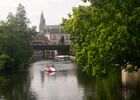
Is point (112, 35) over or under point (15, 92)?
over

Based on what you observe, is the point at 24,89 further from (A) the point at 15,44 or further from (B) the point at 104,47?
(A) the point at 15,44

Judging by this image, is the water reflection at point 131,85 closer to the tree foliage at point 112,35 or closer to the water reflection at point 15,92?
the tree foliage at point 112,35

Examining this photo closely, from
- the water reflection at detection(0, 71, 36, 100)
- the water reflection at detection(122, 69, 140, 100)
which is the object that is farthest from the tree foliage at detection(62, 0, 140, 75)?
the water reflection at detection(0, 71, 36, 100)

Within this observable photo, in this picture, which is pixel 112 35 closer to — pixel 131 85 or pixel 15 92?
pixel 131 85

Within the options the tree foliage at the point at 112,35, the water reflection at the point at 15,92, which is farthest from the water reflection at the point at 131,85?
the water reflection at the point at 15,92

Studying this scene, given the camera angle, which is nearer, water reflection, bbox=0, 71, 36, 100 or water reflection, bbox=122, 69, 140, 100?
water reflection, bbox=122, 69, 140, 100

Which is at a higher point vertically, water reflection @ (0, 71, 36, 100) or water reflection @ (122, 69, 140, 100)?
water reflection @ (122, 69, 140, 100)

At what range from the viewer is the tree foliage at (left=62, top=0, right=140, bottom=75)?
127 ft

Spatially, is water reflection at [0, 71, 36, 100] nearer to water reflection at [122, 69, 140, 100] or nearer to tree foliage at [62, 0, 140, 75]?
tree foliage at [62, 0, 140, 75]

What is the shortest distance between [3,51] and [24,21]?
4016cm

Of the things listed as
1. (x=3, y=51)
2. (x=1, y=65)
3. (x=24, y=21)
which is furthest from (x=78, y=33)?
(x=24, y=21)

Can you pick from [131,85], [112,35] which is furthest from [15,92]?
[112,35]

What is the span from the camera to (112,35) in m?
39.2

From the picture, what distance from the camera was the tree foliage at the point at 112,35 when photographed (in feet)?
127
